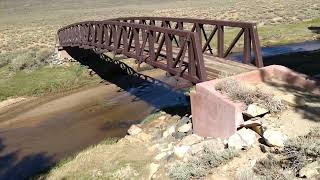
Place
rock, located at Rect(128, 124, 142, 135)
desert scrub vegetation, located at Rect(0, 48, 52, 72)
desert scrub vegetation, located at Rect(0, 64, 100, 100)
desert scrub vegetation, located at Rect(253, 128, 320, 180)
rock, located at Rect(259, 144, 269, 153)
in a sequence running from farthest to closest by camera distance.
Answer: desert scrub vegetation, located at Rect(0, 48, 52, 72) → desert scrub vegetation, located at Rect(0, 64, 100, 100) → rock, located at Rect(128, 124, 142, 135) → rock, located at Rect(259, 144, 269, 153) → desert scrub vegetation, located at Rect(253, 128, 320, 180)

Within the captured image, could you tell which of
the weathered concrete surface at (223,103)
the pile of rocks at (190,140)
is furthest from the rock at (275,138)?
the weathered concrete surface at (223,103)

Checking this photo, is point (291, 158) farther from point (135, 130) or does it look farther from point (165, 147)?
point (135, 130)

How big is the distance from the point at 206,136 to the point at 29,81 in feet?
61.2

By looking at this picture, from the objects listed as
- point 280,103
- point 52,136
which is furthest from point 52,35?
point 280,103

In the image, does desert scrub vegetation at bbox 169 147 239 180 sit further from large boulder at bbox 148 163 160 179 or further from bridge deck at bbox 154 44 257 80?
bridge deck at bbox 154 44 257 80

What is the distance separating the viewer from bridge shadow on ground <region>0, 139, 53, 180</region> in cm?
1557

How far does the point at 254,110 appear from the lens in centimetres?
1069

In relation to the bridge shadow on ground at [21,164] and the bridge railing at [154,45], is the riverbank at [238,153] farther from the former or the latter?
the bridge railing at [154,45]

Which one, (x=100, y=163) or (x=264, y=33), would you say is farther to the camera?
(x=264, y=33)

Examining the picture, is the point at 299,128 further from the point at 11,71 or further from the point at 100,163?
the point at 11,71

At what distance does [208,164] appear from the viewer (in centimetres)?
1019

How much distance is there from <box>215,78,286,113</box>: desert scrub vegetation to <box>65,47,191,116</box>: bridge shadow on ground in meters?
6.05

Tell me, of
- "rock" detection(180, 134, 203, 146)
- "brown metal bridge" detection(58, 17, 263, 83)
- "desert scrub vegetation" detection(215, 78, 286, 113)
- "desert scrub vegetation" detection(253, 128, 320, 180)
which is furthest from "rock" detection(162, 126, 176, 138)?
"desert scrub vegetation" detection(253, 128, 320, 180)

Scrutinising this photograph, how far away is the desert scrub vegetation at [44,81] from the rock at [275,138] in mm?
18917
